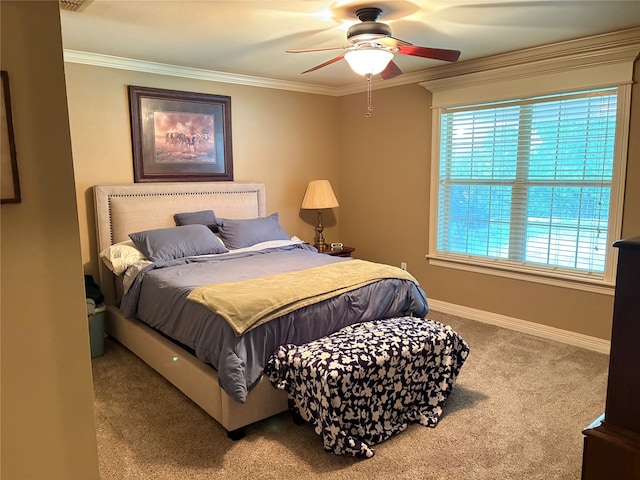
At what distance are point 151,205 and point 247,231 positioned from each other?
2.90 feet

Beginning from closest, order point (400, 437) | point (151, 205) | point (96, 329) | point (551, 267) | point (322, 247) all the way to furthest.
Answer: point (400, 437) < point (96, 329) < point (551, 267) < point (151, 205) < point (322, 247)

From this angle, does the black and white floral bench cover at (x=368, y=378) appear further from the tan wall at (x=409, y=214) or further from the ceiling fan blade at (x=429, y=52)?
the ceiling fan blade at (x=429, y=52)

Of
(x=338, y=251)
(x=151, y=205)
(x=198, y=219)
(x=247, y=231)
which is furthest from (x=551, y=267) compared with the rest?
(x=151, y=205)

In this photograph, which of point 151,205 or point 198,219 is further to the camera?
point 198,219

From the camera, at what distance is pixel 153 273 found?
137 inches

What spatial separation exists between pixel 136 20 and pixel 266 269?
1.88m

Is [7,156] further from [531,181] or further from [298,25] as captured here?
[531,181]

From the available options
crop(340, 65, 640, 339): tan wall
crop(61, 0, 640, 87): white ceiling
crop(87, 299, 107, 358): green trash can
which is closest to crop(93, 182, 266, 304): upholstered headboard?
crop(87, 299, 107, 358): green trash can

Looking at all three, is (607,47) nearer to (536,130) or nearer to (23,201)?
(536,130)

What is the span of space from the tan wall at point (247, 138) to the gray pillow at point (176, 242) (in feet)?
1.99

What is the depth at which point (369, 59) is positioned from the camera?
289cm

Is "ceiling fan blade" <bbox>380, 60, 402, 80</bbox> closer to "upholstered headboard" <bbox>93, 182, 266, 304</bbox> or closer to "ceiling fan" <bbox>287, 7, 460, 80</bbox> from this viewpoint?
"ceiling fan" <bbox>287, 7, 460, 80</bbox>

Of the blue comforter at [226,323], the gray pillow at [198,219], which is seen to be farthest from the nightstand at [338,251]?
the gray pillow at [198,219]

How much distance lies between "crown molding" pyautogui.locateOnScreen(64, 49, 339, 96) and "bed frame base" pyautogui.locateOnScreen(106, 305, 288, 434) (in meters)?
2.24
